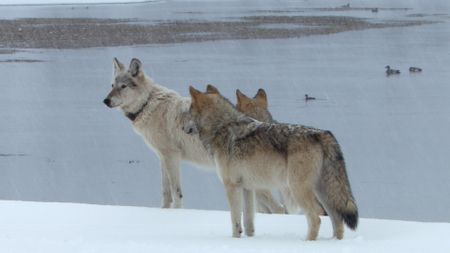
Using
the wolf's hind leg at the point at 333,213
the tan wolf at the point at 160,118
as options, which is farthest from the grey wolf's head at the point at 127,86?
the wolf's hind leg at the point at 333,213

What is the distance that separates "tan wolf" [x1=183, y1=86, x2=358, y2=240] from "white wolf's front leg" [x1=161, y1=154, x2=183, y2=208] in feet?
7.18

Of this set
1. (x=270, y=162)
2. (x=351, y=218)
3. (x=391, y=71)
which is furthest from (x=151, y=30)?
(x=351, y=218)

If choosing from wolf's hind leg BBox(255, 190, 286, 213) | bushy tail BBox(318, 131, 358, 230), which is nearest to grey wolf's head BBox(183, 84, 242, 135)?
bushy tail BBox(318, 131, 358, 230)

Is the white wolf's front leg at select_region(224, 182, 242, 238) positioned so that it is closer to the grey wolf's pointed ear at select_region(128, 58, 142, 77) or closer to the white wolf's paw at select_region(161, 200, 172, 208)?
the white wolf's paw at select_region(161, 200, 172, 208)

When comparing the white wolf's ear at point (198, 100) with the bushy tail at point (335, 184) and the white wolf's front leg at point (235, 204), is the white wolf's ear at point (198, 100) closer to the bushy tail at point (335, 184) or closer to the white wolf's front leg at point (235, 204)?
the white wolf's front leg at point (235, 204)

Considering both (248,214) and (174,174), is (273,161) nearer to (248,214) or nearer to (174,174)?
(248,214)

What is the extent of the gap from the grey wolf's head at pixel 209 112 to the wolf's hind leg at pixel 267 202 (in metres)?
1.98

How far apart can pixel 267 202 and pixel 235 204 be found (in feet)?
6.65

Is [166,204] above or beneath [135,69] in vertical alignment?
beneath

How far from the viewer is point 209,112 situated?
7316 mm

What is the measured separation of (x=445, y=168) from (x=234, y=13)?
42.4 m

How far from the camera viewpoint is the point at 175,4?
68.2 metres

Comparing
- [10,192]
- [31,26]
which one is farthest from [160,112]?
[31,26]

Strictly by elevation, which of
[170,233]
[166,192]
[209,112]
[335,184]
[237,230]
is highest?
[209,112]
